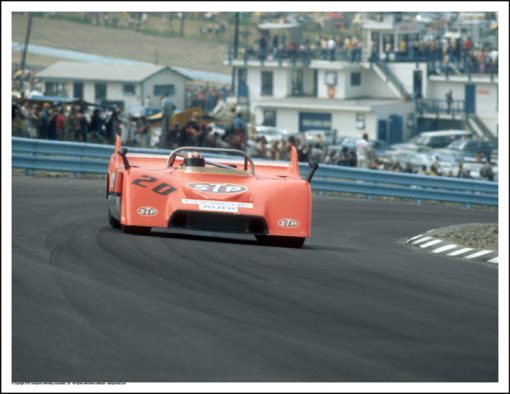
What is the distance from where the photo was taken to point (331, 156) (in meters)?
24.3

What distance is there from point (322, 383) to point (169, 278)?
2.90m

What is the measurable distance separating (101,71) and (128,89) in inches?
48.8

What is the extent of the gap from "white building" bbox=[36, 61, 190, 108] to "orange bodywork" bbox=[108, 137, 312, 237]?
1745 cm

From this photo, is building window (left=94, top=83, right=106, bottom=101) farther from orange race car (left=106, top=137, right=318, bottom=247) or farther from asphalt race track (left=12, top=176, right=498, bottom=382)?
orange race car (left=106, top=137, right=318, bottom=247)

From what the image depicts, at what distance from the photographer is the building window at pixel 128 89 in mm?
31953

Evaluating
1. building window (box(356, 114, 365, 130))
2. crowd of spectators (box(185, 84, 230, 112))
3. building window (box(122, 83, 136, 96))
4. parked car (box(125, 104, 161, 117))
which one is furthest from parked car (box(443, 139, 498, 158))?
building window (box(122, 83, 136, 96))

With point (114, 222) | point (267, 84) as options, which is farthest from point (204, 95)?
point (114, 222)

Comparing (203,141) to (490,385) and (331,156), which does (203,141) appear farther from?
(490,385)

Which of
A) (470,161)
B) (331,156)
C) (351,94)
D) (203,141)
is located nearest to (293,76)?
(351,94)

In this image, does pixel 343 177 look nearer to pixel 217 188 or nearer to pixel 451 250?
pixel 451 250

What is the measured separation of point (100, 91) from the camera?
1258 inches

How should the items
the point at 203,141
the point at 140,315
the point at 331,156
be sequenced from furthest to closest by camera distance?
1. the point at 331,156
2. the point at 203,141
3. the point at 140,315

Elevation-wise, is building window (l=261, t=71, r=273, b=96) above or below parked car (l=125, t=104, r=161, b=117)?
above

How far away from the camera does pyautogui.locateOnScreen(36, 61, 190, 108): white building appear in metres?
30.3
